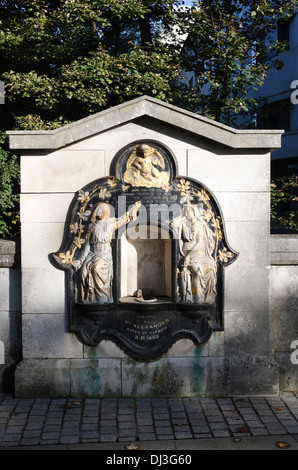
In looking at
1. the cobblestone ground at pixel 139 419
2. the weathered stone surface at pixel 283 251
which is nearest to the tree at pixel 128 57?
the weathered stone surface at pixel 283 251

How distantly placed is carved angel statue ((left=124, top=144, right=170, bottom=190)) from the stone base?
2117 mm

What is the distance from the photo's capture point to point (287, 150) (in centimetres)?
1809

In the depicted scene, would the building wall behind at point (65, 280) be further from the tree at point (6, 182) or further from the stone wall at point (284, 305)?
the tree at point (6, 182)

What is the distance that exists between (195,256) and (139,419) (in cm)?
192

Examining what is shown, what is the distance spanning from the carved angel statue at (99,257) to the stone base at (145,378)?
2.74 ft

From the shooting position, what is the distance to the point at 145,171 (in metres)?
5.83

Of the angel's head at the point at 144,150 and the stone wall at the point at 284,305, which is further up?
the angel's head at the point at 144,150

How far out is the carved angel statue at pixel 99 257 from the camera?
579 cm

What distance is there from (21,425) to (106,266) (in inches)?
76.0

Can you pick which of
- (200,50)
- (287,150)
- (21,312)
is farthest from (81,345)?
(287,150)

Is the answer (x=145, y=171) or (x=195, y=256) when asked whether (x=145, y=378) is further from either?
(x=145, y=171)

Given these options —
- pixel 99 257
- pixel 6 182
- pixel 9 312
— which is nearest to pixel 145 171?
→ pixel 99 257

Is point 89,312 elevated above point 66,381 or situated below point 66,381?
above
